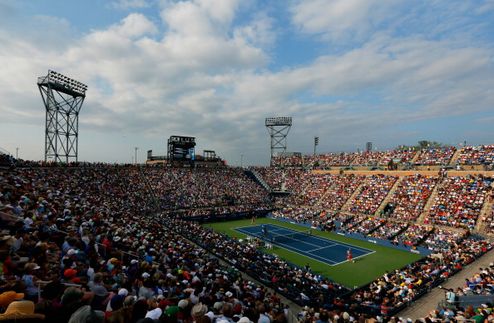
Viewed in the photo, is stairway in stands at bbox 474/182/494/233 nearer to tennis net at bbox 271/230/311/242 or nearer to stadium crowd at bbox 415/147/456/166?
stadium crowd at bbox 415/147/456/166

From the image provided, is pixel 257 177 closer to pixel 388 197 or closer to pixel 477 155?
pixel 388 197

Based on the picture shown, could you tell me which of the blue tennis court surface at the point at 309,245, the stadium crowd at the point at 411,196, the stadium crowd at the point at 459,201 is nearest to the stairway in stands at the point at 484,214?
the stadium crowd at the point at 459,201

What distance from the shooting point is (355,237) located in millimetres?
31594

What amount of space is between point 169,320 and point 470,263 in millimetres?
25822

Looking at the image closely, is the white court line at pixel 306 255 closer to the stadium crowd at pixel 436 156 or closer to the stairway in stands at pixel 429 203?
the stairway in stands at pixel 429 203

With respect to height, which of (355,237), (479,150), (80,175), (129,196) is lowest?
(355,237)

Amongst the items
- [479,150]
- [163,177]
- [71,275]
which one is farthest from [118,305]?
[479,150]

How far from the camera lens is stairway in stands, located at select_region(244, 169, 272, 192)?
5716cm

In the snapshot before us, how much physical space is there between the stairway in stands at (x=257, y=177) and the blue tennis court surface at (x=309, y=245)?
2112 cm

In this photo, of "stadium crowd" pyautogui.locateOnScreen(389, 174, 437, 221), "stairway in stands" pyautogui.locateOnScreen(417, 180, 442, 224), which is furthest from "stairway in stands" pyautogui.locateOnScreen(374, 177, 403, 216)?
"stairway in stands" pyautogui.locateOnScreen(417, 180, 442, 224)

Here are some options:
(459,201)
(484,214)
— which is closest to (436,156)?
(459,201)

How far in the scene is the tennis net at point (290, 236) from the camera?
3108cm

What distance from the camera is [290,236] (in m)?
32.3

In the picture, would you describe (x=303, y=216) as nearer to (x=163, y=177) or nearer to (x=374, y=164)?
(x=374, y=164)
